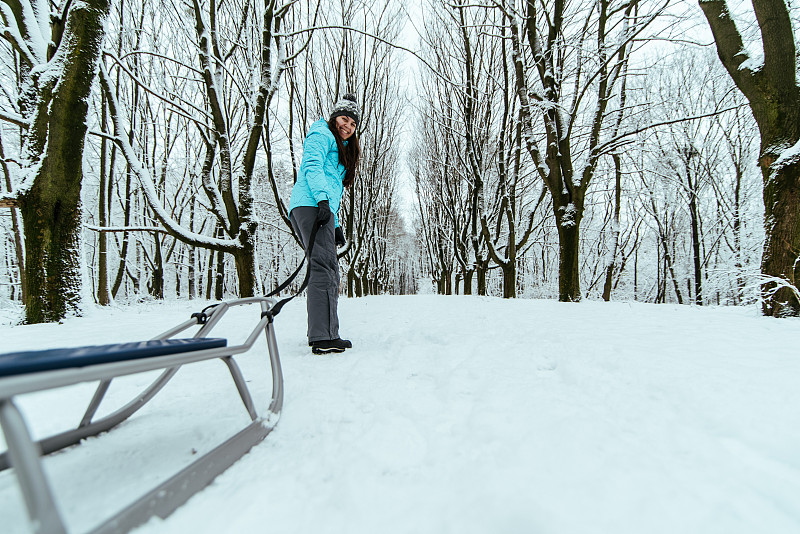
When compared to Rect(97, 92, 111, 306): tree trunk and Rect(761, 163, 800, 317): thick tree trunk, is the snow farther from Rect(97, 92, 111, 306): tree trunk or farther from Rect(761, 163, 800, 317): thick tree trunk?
Rect(97, 92, 111, 306): tree trunk

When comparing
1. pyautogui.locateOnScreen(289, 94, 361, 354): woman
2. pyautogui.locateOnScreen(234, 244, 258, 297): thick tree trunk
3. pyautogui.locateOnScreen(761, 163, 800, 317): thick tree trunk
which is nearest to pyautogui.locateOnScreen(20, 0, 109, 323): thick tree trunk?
pyautogui.locateOnScreen(234, 244, 258, 297): thick tree trunk

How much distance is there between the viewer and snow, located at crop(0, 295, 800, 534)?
835 millimetres

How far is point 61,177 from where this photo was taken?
3689mm

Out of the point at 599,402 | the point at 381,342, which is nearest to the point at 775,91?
the point at 599,402

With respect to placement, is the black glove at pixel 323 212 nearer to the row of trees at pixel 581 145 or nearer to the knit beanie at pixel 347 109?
the knit beanie at pixel 347 109

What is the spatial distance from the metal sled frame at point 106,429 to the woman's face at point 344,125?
1.78 metres

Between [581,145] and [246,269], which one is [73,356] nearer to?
[246,269]

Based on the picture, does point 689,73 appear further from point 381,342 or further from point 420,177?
point 381,342

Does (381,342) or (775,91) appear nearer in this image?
(381,342)

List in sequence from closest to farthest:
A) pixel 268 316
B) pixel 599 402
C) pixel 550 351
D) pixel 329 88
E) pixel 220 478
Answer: pixel 220 478, pixel 599 402, pixel 268 316, pixel 550 351, pixel 329 88

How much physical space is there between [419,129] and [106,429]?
15596 millimetres

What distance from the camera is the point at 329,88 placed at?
9500mm

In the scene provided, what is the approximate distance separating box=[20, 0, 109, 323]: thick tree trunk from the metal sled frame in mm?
3470

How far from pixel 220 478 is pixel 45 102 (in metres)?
4.97
